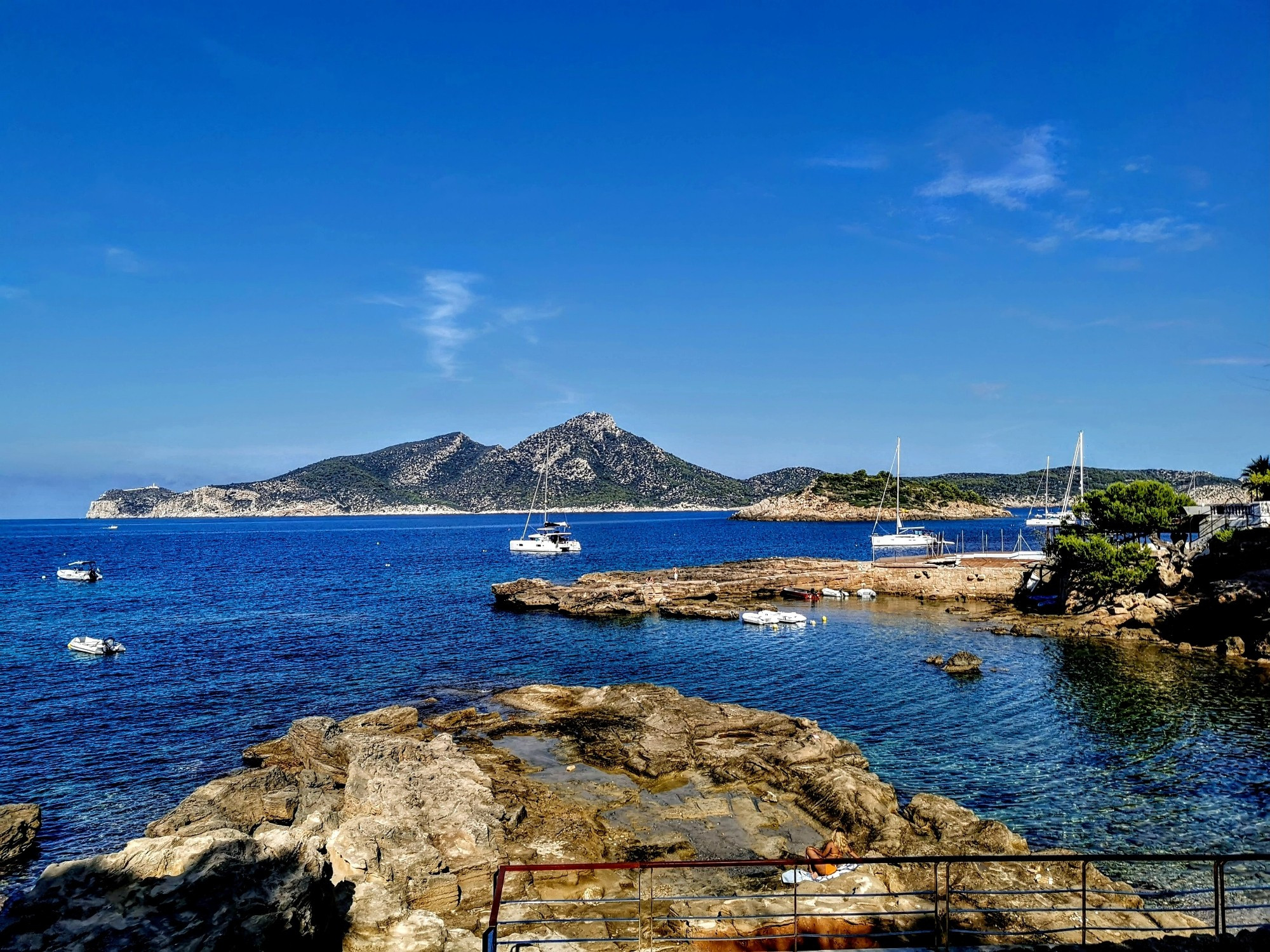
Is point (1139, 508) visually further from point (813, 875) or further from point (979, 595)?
point (813, 875)

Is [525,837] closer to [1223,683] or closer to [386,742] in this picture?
[386,742]

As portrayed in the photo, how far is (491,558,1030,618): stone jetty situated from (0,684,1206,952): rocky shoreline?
94.1ft

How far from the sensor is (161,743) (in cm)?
2809

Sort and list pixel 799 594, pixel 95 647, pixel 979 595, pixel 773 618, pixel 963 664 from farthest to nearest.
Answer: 1. pixel 799 594
2. pixel 979 595
3. pixel 773 618
4. pixel 95 647
5. pixel 963 664

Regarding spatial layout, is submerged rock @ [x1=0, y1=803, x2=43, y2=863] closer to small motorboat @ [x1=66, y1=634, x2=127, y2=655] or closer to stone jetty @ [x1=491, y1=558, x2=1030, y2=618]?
small motorboat @ [x1=66, y1=634, x2=127, y2=655]

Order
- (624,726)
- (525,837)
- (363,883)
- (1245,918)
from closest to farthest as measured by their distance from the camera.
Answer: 1. (363,883)
2. (1245,918)
3. (525,837)
4. (624,726)

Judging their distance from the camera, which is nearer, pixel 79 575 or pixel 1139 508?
pixel 1139 508

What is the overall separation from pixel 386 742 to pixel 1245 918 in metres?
21.3

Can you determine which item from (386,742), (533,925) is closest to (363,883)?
(533,925)

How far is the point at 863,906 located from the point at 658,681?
995 inches

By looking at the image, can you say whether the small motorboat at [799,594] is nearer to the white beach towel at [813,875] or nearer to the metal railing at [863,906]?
the metal railing at [863,906]

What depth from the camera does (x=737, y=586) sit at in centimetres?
6925

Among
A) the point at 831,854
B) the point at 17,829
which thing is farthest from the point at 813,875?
the point at 17,829

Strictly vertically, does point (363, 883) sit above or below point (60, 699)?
above
